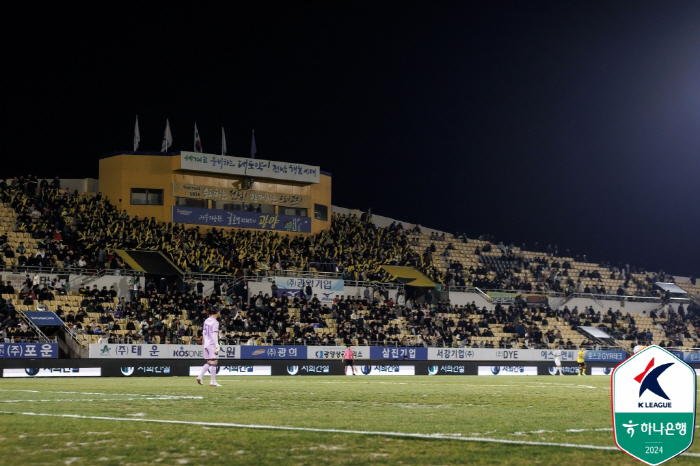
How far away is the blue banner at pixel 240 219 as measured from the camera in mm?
59281

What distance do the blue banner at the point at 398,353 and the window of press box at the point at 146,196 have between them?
19.0 m

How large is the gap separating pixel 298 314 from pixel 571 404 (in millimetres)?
35303

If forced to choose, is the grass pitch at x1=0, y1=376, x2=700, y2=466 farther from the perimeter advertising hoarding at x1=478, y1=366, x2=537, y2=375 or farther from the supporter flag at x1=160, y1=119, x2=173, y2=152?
the supporter flag at x1=160, y1=119, x2=173, y2=152

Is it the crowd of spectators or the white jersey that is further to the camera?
the crowd of spectators

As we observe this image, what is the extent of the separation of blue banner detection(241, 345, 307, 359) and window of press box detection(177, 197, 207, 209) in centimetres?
1673

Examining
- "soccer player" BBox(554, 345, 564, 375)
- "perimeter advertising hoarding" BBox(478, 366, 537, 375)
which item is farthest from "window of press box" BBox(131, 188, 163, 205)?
"soccer player" BBox(554, 345, 564, 375)

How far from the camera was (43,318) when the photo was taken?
41375 millimetres

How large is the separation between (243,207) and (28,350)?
25.0 m

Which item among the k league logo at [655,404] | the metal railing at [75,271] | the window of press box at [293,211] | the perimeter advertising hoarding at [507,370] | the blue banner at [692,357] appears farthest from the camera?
the window of press box at [293,211]

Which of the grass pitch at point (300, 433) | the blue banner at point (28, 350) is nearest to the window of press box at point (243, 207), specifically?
the blue banner at point (28, 350)

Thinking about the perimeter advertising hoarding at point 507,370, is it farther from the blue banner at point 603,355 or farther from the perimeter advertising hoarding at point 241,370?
the perimeter advertising hoarding at point 241,370

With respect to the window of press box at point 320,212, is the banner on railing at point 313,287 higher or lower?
lower

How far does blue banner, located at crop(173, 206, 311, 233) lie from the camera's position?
194 feet

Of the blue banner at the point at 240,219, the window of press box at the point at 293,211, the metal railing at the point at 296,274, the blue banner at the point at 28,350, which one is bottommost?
the blue banner at the point at 28,350
